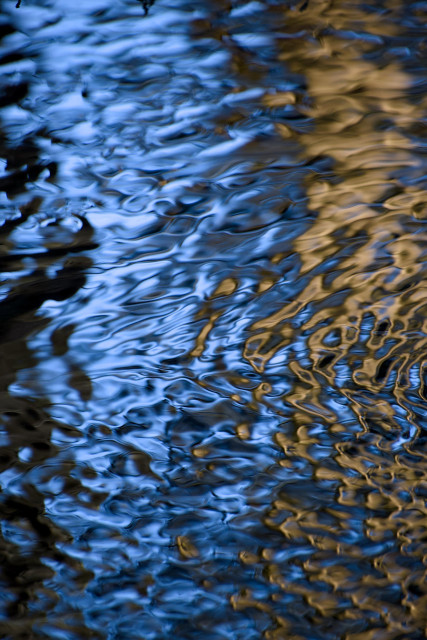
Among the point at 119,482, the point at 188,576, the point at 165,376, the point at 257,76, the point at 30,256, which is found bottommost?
the point at 188,576

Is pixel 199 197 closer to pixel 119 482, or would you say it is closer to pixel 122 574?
pixel 119 482

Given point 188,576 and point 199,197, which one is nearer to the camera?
point 199,197

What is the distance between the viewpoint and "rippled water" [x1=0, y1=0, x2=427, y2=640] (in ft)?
1.23

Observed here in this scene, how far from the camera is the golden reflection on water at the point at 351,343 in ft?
1.29

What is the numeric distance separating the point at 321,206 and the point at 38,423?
300 millimetres

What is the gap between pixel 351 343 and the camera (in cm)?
51

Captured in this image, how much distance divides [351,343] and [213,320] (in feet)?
0.43

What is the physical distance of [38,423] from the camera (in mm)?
482

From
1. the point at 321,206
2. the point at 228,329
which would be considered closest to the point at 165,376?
the point at 228,329

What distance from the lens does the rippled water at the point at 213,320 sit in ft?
1.23

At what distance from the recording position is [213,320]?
1.55 ft

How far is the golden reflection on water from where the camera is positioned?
0.39 meters

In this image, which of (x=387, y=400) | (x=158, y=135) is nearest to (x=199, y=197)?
(x=158, y=135)

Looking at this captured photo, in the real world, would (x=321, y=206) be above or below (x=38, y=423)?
above
